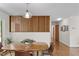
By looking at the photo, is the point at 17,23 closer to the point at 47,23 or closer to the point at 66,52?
the point at 47,23

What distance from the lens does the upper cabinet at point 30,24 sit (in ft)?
26.6

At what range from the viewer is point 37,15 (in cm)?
804

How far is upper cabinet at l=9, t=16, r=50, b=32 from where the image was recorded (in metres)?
8.10

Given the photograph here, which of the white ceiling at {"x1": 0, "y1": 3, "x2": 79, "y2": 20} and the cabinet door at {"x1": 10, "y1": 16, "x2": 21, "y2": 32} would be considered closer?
the white ceiling at {"x1": 0, "y1": 3, "x2": 79, "y2": 20}

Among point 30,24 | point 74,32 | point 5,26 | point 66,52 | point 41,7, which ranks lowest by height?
point 66,52

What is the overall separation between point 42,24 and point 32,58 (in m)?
6.54

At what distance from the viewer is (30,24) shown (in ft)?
26.9

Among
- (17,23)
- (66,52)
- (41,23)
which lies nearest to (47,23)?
(41,23)

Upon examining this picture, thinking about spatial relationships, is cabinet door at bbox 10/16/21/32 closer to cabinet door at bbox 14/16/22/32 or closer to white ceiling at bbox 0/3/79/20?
cabinet door at bbox 14/16/22/32

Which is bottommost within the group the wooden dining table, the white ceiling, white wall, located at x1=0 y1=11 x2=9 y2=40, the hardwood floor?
the hardwood floor

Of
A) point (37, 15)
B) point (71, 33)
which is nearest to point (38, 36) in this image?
point (37, 15)

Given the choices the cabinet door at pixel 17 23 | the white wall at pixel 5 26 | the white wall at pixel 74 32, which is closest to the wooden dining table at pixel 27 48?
the white wall at pixel 5 26

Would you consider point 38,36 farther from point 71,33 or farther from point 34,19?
point 71,33

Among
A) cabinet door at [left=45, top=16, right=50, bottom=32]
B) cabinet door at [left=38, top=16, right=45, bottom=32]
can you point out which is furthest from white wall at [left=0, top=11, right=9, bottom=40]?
cabinet door at [left=45, top=16, right=50, bottom=32]
